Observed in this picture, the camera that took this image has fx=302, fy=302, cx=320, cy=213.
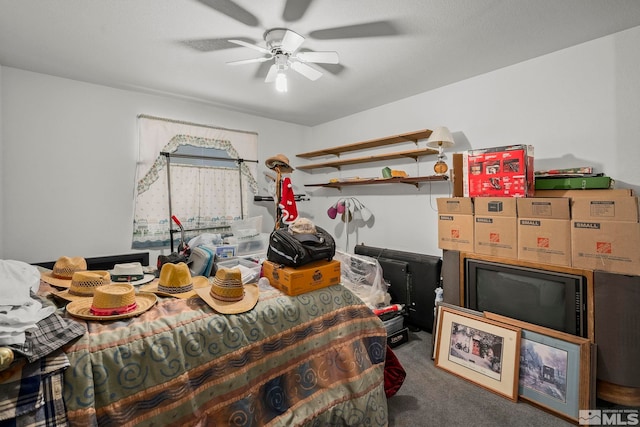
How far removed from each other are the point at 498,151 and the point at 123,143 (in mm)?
3525

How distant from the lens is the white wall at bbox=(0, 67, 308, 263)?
2.67 metres

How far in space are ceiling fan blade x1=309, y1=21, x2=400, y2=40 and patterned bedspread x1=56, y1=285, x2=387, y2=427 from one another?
1.70 meters

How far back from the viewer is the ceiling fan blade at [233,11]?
175cm

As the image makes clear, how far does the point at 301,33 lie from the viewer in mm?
2094

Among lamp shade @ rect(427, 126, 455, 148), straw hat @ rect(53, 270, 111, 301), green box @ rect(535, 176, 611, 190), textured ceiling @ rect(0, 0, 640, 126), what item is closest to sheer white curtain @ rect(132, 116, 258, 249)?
textured ceiling @ rect(0, 0, 640, 126)

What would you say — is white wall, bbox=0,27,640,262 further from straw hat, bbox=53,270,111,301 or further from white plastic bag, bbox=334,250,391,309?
straw hat, bbox=53,270,111,301

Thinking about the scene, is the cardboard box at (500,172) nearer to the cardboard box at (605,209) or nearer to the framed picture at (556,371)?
the cardboard box at (605,209)

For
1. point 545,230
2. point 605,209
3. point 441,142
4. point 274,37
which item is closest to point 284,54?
point 274,37

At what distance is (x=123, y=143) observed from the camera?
3.17 metres

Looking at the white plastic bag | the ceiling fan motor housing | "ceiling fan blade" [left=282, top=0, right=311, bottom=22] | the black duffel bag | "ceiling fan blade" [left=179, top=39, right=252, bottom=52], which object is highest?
"ceiling fan blade" [left=179, top=39, right=252, bottom=52]

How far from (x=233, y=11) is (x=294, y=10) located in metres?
0.37

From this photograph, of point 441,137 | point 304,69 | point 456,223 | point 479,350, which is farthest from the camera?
point 441,137

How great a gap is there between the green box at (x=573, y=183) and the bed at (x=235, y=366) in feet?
5.28

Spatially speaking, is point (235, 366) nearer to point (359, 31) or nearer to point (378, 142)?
point (359, 31)
